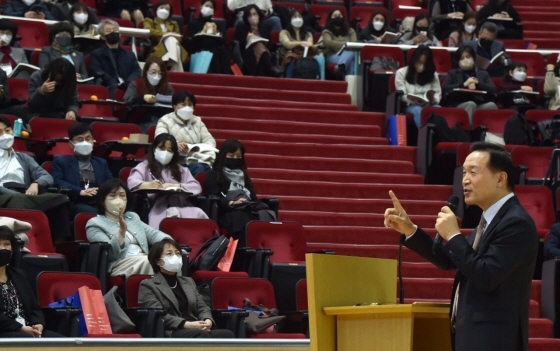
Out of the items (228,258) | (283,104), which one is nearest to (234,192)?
(228,258)

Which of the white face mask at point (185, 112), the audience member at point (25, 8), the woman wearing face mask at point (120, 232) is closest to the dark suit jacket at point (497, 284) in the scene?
the woman wearing face mask at point (120, 232)

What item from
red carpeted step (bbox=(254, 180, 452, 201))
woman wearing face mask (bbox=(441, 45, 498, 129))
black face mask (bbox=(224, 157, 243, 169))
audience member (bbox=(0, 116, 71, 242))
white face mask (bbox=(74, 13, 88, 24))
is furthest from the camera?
white face mask (bbox=(74, 13, 88, 24))

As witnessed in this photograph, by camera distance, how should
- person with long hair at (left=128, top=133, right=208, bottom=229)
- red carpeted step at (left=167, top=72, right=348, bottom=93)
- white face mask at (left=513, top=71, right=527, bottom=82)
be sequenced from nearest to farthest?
1. person with long hair at (left=128, top=133, right=208, bottom=229)
2. red carpeted step at (left=167, top=72, right=348, bottom=93)
3. white face mask at (left=513, top=71, right=527, bottom=82)

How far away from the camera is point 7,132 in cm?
687

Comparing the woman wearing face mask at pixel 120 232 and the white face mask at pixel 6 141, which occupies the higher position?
the white face mask at pixel 6 141

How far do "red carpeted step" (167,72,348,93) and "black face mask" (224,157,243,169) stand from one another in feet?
7.41

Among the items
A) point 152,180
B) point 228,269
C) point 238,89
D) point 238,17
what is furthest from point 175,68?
point 228,269

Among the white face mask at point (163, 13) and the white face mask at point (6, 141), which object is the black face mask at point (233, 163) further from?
the white face mask at point (163, 13)

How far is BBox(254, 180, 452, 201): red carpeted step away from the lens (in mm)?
8031

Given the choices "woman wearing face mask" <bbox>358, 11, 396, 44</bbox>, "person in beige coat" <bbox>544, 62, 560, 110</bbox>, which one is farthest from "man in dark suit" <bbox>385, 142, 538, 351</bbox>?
"woman wearing face mask" <bbox>358, 11, 396, 44</bbox>

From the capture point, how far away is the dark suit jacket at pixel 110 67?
895 centimetres

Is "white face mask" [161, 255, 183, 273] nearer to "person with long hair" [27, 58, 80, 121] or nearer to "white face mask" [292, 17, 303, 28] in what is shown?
"person with long hair" [27, 58, 80, 121]

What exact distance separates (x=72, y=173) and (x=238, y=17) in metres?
4.32

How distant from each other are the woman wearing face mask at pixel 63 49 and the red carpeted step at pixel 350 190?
187 cm
